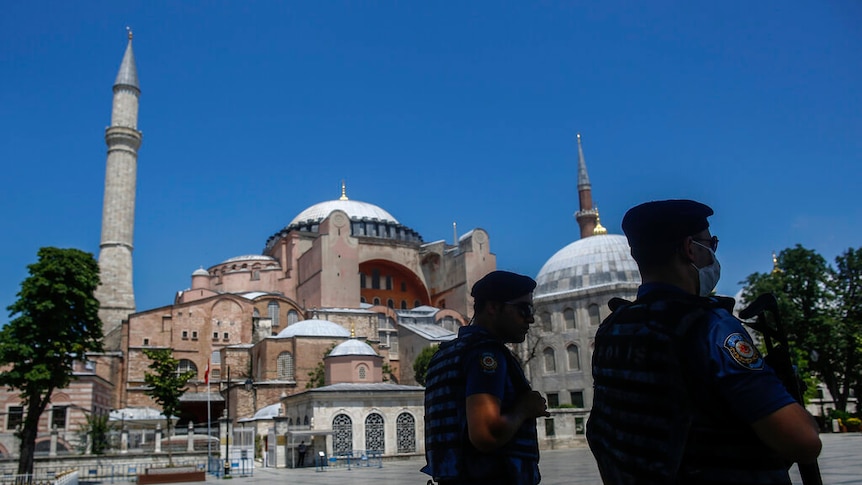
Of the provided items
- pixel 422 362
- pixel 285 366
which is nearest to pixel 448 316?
pixel 422 362

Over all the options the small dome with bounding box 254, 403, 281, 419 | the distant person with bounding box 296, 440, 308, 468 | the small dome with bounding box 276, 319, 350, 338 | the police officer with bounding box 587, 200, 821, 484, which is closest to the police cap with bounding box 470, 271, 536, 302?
the police officer with bounding box 587, 200, 821, 484

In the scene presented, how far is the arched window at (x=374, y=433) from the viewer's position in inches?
1005

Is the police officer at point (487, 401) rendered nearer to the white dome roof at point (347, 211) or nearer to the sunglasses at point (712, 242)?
the sunglasses at point (712, 242)

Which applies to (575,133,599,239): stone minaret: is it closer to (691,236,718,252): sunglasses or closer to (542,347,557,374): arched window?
(542,347,557,374): arched window

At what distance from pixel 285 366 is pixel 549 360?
14428mm

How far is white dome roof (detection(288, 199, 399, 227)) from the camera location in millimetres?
58250

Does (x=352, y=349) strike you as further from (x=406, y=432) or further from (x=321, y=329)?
(x=321, y=329)

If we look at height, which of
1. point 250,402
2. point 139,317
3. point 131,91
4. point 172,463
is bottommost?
point 172,463

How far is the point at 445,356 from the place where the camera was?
2979 mm

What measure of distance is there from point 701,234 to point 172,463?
24163mm

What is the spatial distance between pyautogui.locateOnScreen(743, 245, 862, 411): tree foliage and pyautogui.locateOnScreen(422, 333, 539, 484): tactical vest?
31121 millimetres

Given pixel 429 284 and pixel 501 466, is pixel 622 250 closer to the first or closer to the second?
pixel 429 284

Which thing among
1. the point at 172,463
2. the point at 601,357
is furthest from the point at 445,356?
the point at 172,463

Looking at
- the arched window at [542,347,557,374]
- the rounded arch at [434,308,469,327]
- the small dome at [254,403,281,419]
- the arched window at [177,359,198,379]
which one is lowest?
the small dome at [254,403,281,419]
